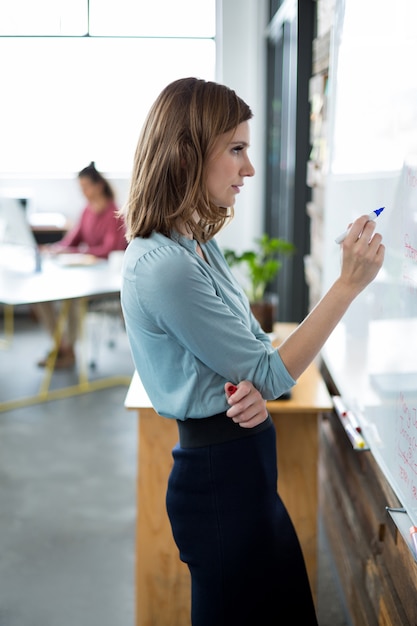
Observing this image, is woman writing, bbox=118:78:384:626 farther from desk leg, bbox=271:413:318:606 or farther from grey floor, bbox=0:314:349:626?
grey floor, bbox=0:314:349:626

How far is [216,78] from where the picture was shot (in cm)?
285

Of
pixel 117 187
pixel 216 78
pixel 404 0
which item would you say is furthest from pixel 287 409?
pixel 117 187

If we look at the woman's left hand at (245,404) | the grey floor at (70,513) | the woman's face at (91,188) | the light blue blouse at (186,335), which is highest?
A: the woman's face at (91,188)

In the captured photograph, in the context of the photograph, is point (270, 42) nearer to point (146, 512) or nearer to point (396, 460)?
point (146, 512)

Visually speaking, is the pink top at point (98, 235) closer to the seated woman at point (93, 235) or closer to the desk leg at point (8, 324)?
the seated woman at point (93, 235)

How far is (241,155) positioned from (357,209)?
0.44 m

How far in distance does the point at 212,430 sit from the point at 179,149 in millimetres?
549

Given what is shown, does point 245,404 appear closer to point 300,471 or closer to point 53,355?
point 300,471

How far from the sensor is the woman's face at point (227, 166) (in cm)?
142

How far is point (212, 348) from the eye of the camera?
1.37 meters

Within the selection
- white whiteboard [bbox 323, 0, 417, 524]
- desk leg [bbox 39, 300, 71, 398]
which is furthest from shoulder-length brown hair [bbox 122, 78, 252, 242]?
desk leg [bbox 39, 300, 71, 398]

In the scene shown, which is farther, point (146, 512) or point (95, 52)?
point (95, 52)

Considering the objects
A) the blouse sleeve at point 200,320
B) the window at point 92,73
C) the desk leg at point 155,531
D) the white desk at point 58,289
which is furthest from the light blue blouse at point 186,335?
the white desk at point 58,289

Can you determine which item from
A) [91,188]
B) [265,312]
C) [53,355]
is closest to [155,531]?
[265,312]
